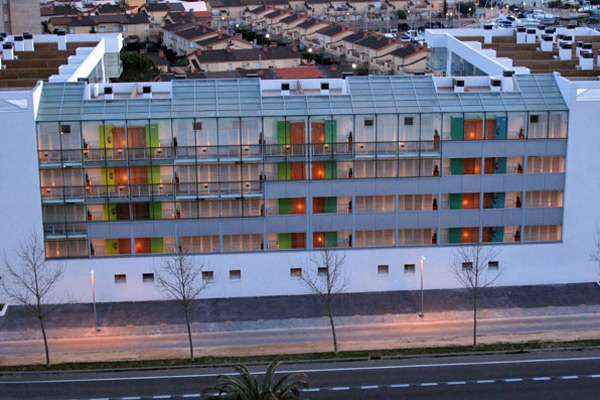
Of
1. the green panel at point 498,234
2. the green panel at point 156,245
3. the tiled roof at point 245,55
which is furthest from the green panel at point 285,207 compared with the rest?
the tiled roof at point 245,55

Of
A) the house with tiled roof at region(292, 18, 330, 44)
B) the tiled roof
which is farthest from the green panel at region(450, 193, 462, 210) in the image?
the house with tiled roof at region(292, 18, 330, 44)

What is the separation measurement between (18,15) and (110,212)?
73.3m

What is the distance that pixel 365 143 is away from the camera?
47.6 meters

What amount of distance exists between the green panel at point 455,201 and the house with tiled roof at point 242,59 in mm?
76211

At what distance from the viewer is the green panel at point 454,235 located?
4869 centimetres

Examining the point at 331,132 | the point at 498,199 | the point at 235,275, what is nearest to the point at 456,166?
the point at 498,199

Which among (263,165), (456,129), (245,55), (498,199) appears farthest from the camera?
(245,55)

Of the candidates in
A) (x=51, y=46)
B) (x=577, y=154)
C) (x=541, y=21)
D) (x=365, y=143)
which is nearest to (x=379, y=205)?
(x=365, y=143)

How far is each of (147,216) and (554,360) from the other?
68.5 ft

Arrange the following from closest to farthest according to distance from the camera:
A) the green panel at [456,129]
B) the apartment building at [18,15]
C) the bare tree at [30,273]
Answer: the bare tree at [30,273] → the green panel at [456,129] → the apartment building at [18,15]

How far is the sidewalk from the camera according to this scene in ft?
147

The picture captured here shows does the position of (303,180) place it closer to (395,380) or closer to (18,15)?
(395,380)

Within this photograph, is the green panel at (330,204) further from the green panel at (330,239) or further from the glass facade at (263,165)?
the green panel at (330,239)

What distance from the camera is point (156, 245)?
47.5 meters
